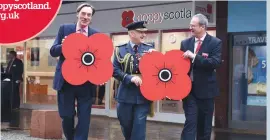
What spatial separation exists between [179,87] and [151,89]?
0.32 meters

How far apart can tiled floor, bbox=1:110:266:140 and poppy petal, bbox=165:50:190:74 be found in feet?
13.5

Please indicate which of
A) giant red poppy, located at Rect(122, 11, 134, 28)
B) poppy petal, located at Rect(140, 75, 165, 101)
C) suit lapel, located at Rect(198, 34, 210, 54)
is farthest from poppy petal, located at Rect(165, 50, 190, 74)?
giant red poppy, located at Rect(122, 11, 134, 28)

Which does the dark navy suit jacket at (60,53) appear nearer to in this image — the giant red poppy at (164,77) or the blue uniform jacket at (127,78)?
the blue uniform jacket at (127,78)

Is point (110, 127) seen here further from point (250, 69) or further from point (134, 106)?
point (134, 106)

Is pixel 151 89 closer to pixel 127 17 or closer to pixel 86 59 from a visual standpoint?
pixel 86 59

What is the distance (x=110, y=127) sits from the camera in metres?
11.5

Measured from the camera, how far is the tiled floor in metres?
9.37

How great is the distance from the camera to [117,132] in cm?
1052

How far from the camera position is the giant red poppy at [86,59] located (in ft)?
17.1

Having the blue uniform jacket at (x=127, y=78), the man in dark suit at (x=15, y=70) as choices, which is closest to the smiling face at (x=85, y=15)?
the blue uniform jacket at (x=127, y=78)

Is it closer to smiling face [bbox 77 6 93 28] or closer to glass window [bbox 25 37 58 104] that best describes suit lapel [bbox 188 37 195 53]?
smiling face [bbox 77 6 93 28]

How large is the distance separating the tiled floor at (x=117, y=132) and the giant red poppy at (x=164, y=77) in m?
4.01

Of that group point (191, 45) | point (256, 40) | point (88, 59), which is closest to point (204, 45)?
point (191, 45)

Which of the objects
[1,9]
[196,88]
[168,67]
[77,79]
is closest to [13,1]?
[1,9]
